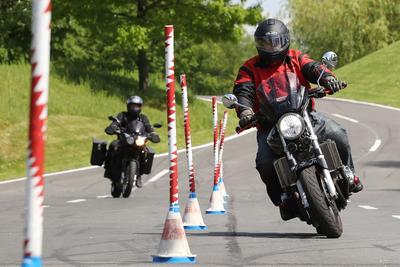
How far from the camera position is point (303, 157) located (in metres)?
10.8

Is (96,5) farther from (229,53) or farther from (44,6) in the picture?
(229,53)

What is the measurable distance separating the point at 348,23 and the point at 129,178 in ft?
218

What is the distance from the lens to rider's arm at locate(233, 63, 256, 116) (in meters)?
11.4

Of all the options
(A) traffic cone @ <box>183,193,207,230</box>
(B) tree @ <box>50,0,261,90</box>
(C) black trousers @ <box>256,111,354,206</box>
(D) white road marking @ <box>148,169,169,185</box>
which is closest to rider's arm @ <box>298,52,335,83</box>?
(C) black trousers @ <box>256,111,354,206</box>

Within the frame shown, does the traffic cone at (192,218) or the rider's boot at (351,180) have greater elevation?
the rider's boot at (351,180)

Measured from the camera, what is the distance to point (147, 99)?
140 feet

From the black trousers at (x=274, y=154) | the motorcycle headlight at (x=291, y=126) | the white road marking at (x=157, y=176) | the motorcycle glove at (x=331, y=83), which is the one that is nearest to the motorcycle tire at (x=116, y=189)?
the white road marking at (x=157, y=176)

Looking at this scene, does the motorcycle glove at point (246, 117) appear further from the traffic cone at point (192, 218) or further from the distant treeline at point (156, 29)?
the distant treeline at point (156, 29)

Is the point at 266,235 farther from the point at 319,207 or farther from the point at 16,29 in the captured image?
the point at 16,29

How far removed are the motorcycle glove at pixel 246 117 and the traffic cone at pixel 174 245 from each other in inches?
75.6

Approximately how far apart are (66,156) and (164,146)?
12.3ft

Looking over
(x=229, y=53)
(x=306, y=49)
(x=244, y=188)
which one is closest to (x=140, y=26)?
(x=244, y=188)

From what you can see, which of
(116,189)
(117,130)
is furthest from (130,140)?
(116,189)

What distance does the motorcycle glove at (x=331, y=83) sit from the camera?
11.4m
